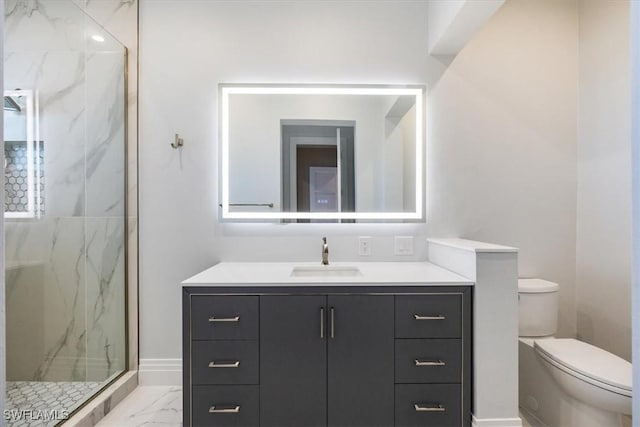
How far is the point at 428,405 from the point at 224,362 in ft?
3.34

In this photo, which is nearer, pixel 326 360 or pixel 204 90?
pixel 326 360

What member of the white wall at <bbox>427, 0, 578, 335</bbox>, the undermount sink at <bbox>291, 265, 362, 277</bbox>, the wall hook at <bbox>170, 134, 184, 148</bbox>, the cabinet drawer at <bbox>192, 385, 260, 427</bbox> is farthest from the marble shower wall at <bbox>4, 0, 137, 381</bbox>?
the white wall at <bbox>427, 0, 578, 335</bbox>

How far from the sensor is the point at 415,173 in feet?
7.13

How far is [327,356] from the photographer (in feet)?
5.16

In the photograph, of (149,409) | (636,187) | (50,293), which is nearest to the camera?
(636,187)

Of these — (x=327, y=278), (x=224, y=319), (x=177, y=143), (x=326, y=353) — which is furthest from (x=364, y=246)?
(x=177, y=143)

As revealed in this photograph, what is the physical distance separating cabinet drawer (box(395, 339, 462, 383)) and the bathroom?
671mm

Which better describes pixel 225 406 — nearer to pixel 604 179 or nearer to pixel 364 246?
pixel 364 246

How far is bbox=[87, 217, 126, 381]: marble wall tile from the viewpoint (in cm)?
190

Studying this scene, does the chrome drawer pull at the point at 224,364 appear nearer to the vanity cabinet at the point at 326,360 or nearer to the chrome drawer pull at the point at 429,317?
the vanity cabinet at the point at 326,360

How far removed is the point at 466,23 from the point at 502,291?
1463 millimetres

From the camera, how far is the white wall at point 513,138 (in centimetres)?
218

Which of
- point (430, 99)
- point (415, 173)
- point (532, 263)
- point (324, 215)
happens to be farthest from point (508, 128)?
point (324, 215)

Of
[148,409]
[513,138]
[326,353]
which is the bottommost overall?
[148,409]
